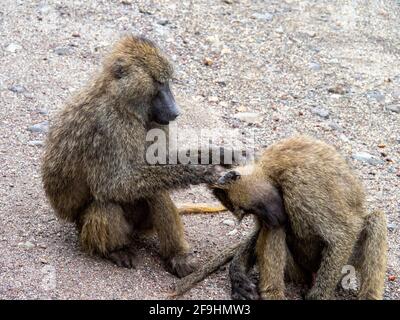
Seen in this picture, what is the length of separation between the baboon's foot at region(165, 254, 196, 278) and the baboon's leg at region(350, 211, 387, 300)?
98 cm

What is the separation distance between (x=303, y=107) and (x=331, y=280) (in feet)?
8.92

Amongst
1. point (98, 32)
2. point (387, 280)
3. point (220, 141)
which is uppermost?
point (98, 32)

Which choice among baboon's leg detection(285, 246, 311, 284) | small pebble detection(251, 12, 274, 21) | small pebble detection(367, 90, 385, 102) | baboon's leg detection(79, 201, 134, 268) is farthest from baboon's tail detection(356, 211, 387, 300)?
small pebble detection(251, 12, 274, 21)

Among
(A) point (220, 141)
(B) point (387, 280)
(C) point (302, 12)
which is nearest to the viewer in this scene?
(B) point (387, 280)

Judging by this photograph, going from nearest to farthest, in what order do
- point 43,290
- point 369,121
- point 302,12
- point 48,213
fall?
point 43,290
point 48,213
point 369,121
point 302,12

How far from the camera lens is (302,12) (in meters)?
8.28

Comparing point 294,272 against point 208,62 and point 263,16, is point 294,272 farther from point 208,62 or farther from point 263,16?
point 263,16

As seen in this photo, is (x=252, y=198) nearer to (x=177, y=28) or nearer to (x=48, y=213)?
(x=48, y=213)

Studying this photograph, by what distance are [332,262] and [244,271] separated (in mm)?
525

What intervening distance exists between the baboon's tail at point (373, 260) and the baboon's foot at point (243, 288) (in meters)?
0.58

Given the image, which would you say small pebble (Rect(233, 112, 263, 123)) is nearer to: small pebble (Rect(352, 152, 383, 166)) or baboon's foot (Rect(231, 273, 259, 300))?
small pebble (Rect(352, 152, 383, 166))

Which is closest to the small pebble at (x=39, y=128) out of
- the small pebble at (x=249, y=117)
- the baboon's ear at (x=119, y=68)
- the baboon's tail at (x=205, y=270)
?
the small pebble at (x=249, y=117)

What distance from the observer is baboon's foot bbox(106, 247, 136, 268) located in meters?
4.77

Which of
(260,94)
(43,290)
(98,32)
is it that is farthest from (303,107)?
(43,290)
